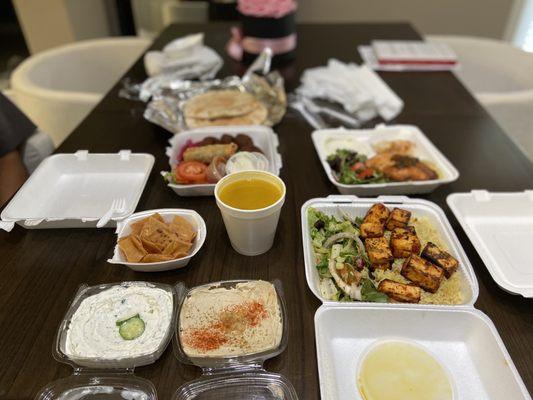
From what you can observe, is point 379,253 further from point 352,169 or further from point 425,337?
point 352,169

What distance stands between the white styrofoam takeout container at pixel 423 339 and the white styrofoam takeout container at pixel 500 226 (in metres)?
0.23

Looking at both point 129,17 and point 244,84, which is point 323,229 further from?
point 129,17

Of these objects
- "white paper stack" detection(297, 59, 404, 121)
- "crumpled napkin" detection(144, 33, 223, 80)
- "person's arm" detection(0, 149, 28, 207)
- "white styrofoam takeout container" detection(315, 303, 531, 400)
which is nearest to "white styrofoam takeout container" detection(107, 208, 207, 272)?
"white styrofoam takeout container" detection(315, 303, 531, 400)

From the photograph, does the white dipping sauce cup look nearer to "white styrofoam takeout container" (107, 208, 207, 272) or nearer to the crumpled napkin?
"white styrofoam takeout container" (107, 208, 207, 272)

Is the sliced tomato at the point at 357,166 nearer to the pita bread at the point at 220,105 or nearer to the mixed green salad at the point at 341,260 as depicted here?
the mixed green salad at the point at 341,260

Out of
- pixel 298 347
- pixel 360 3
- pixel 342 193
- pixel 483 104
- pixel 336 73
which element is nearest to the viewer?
pixel 298 347

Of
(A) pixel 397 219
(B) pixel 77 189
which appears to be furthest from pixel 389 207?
(B) pixel 77 189

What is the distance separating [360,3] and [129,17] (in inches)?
103

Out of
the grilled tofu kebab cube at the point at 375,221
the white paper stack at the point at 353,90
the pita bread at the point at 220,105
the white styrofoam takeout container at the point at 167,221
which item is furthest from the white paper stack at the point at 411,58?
the white styrofoam takeout container at the point at 167,221

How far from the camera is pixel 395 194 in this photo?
1.32 metres

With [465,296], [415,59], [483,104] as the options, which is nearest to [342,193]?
[465,296]

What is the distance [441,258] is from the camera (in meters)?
1.03

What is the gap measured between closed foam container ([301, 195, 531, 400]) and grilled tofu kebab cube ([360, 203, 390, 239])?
0.24 m

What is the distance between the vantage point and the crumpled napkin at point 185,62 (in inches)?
83.9
